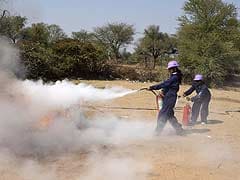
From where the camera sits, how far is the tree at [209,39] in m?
30.7

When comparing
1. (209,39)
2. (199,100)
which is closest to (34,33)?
(209,39)

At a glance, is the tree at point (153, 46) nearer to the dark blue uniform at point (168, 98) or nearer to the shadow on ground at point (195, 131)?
the shadow on ground at point (195, 131)

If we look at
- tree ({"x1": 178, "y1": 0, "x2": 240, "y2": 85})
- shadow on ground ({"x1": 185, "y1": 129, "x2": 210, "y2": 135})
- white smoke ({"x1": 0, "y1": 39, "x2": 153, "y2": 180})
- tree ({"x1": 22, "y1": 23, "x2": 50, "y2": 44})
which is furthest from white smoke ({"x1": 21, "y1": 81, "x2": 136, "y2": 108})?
tree ({"x1": 22, "y1": 23, "x2": 50, "y2": 44})

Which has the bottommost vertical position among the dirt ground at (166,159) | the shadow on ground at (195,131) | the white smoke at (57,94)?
the dirt ground at (166,159)

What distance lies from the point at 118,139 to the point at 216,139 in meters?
2.29

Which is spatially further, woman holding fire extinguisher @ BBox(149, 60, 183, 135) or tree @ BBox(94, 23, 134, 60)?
tree @ BBox(94, 23, 134, 60)

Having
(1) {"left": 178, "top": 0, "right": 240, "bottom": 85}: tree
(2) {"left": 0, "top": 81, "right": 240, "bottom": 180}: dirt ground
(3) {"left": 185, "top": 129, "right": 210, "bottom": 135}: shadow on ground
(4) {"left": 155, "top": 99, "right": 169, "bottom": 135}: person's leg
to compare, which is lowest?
(2) {"left": 0, "top": 81, "right": 240, "bottom": 180}: dirt ground

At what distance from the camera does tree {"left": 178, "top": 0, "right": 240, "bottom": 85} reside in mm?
30688

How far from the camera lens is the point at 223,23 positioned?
3253cm

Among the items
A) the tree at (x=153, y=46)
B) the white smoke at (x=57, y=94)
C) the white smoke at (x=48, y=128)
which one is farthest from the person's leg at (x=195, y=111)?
the tree at (x=153, y=46)

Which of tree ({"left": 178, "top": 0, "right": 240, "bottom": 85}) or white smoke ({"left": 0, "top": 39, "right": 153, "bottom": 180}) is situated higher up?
tree ({"left": 178, "top": 0, "right": 240, "bottom": 85})

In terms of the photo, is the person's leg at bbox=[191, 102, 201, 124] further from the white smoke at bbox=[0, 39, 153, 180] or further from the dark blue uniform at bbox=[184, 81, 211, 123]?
the white smoke at bbox=[0, 39, 153, 180]

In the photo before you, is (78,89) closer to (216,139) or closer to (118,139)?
(118,139)

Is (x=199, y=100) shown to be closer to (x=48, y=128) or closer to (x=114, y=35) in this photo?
(x=48, y=128)
